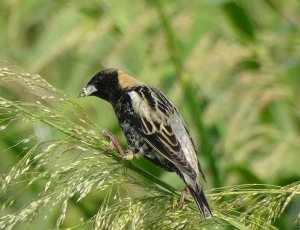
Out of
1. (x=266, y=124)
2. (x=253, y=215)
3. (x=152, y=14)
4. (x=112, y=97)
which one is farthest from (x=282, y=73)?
(x=253, y=215)

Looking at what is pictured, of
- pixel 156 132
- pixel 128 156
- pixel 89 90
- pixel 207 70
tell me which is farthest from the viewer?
pixel 207 70

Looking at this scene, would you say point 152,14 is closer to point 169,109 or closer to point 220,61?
point 220,61

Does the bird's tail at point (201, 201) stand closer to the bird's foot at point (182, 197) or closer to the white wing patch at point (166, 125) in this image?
the bird's foot at point (182, 197)

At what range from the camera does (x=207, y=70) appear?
3.84 m

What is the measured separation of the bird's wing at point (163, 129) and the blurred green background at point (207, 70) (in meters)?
0.37

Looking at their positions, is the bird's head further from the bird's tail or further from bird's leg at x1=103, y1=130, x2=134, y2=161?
the bird's tail

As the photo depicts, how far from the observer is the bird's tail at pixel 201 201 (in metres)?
2.07

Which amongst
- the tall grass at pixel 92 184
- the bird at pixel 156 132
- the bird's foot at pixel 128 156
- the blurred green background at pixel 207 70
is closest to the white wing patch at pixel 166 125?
the bird at pixel 156 132

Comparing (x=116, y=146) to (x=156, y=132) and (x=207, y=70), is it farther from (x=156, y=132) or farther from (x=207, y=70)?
(x=207, y=70)

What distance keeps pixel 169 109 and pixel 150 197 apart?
0.76 m

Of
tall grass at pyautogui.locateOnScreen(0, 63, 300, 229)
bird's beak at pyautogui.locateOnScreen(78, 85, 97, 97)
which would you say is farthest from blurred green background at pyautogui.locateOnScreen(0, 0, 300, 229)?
tall grass at pyautogui.locateOnScreen(0, 63, 300, 229)

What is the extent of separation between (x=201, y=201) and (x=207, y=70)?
1695 mm

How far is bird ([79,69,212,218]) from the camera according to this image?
2570mm

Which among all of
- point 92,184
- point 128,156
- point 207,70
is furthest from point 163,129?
point 207,70
